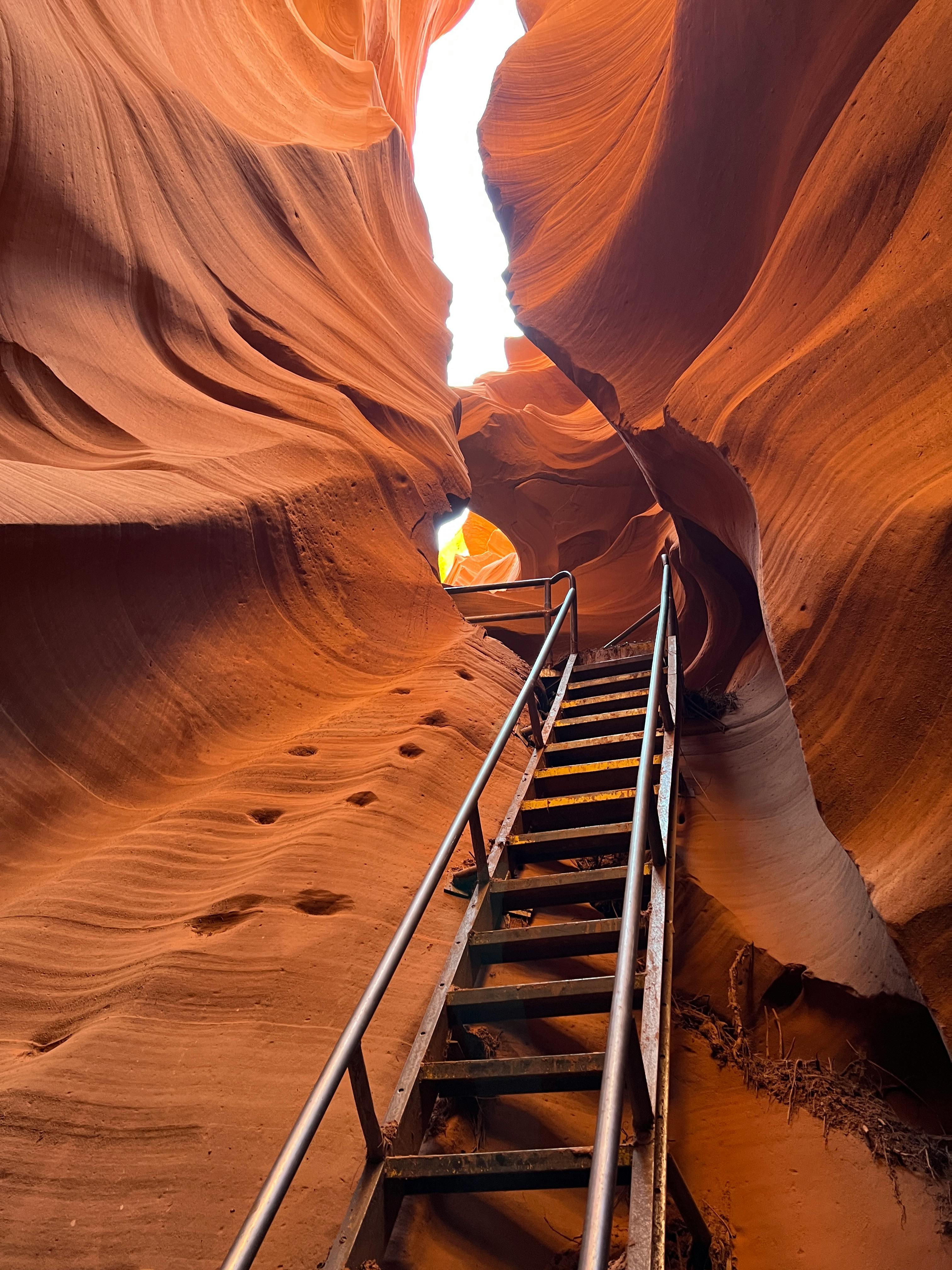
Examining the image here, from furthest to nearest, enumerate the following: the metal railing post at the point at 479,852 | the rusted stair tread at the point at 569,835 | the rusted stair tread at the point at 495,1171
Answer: the rusted stair tread at the point at 569,835 → the metal railing post at the point at 479,852 → the rusted stair tread at the point at 495,1171

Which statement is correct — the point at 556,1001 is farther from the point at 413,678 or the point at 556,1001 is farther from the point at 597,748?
the point at 413,678

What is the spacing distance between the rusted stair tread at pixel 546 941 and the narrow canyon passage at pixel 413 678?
0.04 m

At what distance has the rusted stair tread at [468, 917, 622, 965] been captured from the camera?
2.75 meters

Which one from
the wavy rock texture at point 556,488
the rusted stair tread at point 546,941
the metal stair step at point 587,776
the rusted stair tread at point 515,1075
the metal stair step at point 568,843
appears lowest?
the rusted stair tread at point 515,1075

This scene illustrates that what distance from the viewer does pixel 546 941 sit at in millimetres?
2812

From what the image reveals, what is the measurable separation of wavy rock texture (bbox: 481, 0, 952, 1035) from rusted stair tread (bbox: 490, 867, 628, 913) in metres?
0.80

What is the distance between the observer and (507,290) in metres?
8.65

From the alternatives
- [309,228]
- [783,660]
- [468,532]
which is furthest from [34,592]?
[468,532]

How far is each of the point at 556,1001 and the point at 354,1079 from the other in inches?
33.5

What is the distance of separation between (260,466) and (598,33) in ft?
25.8

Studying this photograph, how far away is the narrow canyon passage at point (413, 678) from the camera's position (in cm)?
243

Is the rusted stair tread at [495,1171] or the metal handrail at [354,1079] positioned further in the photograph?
the rusted stair tread at [495,1171]

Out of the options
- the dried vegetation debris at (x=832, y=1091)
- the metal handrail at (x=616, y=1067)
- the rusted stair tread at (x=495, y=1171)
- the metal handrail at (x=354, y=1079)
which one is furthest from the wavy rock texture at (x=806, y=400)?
the metal handrail at (x=354, y=1079)

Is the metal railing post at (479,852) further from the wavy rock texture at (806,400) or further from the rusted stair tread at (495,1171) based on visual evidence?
the wavy rock texture at (806,400)
